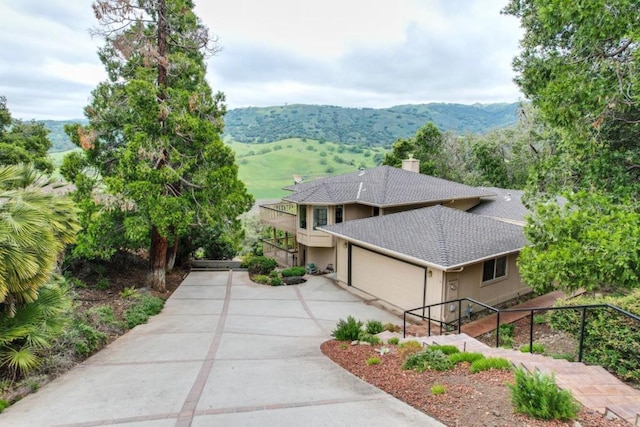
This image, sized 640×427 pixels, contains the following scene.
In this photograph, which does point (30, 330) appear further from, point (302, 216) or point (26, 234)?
point (302, 216)

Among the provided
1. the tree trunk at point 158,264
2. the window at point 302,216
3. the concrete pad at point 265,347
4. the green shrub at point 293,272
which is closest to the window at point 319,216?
the window at point 302,216

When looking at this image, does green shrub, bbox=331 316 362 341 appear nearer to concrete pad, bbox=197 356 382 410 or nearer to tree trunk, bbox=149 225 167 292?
concrete pad, bbox=197 356 382 410

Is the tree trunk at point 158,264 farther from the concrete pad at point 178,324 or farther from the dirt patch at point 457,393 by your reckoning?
the dirt patch at point 457,393

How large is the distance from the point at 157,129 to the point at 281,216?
35.8 ft

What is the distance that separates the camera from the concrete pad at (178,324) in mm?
11297

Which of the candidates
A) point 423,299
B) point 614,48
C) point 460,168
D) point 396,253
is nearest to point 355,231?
point 396,253

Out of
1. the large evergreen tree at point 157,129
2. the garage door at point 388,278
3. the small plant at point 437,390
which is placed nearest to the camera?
the small plant at point 437,390

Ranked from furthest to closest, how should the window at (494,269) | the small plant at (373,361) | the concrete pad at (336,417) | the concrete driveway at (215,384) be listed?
the window at (494,269) → the small plant at (373,361) → the concrete driveway at (215,384) → the concrete pad at (336,417)

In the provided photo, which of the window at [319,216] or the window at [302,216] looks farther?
the window at [302,216]

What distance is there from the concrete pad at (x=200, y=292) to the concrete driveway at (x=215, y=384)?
2.82 metres

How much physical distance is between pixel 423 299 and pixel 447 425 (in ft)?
29.4

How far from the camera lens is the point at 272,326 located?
1198 cm

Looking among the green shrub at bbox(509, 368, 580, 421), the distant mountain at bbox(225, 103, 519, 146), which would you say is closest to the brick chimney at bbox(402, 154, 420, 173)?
the green shrub at bbox(509, 368, 580, 421)

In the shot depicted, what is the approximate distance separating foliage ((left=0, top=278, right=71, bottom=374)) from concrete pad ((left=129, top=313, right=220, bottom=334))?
3.19 metres
